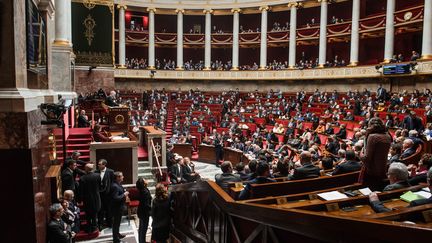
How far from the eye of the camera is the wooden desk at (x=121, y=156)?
1043 centimetres

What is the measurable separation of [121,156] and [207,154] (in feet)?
26.1

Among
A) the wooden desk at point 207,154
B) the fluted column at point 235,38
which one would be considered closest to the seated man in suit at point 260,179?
the wooden desk at point 207,154

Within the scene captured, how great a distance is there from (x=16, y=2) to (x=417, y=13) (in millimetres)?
23161

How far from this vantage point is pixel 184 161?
10789mm

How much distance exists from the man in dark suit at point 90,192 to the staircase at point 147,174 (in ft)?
12.0

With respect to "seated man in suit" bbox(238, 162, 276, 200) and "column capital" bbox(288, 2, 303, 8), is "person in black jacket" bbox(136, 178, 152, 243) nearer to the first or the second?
"seated man in suit" bbox(238, 162, 276, 200)

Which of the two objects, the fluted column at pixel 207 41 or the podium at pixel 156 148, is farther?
the fluted column at pixel 207 41

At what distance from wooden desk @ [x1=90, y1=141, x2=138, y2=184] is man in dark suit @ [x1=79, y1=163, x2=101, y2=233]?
2885mm

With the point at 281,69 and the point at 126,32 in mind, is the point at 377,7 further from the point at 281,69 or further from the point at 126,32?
the point at 126,32

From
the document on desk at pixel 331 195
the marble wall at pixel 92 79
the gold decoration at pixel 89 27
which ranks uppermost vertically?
the gold decoration at pixel 89 27

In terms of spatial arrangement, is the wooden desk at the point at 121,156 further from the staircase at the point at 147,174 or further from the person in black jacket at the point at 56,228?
the person in black jacket at the point at 56,228

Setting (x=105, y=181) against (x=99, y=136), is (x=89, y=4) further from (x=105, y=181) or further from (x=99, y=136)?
(x=105, y=181)

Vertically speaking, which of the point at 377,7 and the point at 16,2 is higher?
the point at 377,7

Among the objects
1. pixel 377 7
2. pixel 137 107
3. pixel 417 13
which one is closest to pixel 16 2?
pixel 137 107
